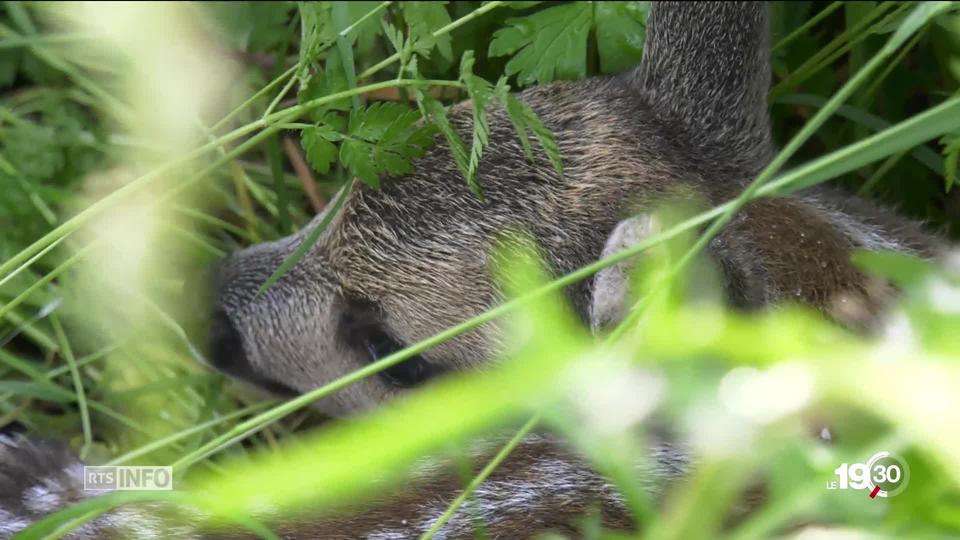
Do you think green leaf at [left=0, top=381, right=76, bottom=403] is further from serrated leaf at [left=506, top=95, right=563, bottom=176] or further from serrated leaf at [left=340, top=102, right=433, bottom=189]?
serrated leaf at [left=506, top=95, right=563, bottom=176]

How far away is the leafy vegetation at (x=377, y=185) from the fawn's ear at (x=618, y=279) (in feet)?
0.22

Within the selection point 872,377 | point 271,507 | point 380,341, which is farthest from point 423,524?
point 872,377

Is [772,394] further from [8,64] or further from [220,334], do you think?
[8,64]

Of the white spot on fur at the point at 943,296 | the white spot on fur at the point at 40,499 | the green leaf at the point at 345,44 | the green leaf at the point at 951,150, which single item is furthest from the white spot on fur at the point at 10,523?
the green leaf at the point at 951,150

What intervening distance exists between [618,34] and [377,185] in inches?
32.0

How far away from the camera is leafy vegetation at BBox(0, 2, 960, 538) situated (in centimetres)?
145

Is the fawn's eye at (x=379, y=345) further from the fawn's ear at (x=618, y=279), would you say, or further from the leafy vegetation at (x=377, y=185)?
the fawn's ear at (x=618, y=279)

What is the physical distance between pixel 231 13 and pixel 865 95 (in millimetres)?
1917

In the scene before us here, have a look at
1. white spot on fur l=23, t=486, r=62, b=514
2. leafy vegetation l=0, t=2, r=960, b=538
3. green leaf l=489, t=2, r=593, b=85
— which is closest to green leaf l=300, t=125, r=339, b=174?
leafy vegetation l=0, t=2, r=960, b=538

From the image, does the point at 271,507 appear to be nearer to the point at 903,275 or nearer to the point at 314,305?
the point at 314,305

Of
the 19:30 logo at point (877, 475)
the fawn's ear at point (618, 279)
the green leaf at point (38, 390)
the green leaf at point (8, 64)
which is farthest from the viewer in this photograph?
the green leaf at point (8, 64)

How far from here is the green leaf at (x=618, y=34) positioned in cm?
292

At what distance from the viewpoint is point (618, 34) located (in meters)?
2.93

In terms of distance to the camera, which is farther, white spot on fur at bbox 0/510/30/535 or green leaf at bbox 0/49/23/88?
green leaf at bbox 0/49/23/88
